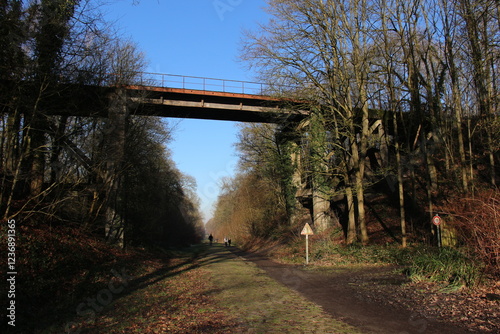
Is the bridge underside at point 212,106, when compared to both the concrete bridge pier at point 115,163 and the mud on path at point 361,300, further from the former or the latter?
the mud on path at point 361,300

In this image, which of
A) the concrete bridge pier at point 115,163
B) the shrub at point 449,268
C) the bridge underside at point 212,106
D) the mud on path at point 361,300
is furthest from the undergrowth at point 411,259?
the concrete bridge pier at point 115,163

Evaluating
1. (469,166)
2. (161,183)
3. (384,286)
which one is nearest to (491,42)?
(469,166)

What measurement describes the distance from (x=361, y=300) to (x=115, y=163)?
1525cm

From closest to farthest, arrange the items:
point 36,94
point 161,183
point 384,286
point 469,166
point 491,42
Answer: point 384,286 < point 36,94 < point 491,42 < point 469,166 < point 161,183

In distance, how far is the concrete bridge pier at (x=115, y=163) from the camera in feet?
61.0

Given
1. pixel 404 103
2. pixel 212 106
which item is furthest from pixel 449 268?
pixel 212 106

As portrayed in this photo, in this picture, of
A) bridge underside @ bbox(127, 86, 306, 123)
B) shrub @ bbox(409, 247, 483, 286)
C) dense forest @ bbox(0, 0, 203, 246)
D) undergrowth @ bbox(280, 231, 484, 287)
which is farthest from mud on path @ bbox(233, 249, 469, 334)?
bridge underside @ bbox(127, 86, 306, 123)

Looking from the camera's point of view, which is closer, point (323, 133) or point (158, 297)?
point (158, 297)

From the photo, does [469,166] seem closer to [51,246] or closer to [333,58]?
[333,58]

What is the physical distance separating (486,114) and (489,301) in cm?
947

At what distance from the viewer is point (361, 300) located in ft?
29.5

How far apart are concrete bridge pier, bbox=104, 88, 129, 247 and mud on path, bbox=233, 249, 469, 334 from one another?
1105 cm

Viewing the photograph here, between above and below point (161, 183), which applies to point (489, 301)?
below

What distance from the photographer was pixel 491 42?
1393 centimetres
